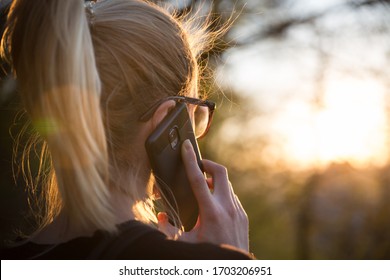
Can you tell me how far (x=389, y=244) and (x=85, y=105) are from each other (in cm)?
445

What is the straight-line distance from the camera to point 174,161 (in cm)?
144

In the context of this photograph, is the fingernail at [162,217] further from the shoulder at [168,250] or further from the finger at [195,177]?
the shoulder at [168,250]

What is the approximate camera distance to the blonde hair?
3.94ft

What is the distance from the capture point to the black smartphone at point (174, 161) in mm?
1364

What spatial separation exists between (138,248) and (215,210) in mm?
355

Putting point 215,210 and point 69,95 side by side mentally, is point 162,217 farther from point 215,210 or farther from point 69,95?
point 69,95

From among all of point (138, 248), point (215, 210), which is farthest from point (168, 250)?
point (215, 210)

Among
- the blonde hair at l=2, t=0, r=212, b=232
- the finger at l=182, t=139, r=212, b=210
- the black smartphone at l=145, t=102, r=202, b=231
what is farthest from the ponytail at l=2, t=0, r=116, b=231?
the finger at l=182, t=139, r=212, b=210

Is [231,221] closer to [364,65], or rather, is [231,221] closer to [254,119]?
[364,65]

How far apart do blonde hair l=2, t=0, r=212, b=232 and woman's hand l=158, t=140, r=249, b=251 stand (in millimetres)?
136

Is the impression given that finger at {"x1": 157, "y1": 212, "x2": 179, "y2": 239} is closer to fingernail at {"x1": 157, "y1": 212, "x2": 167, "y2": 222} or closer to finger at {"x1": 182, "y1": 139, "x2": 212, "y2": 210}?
fingernail at {"x1": 157, "y1": 212, "x2": 167, "y2": 222}
